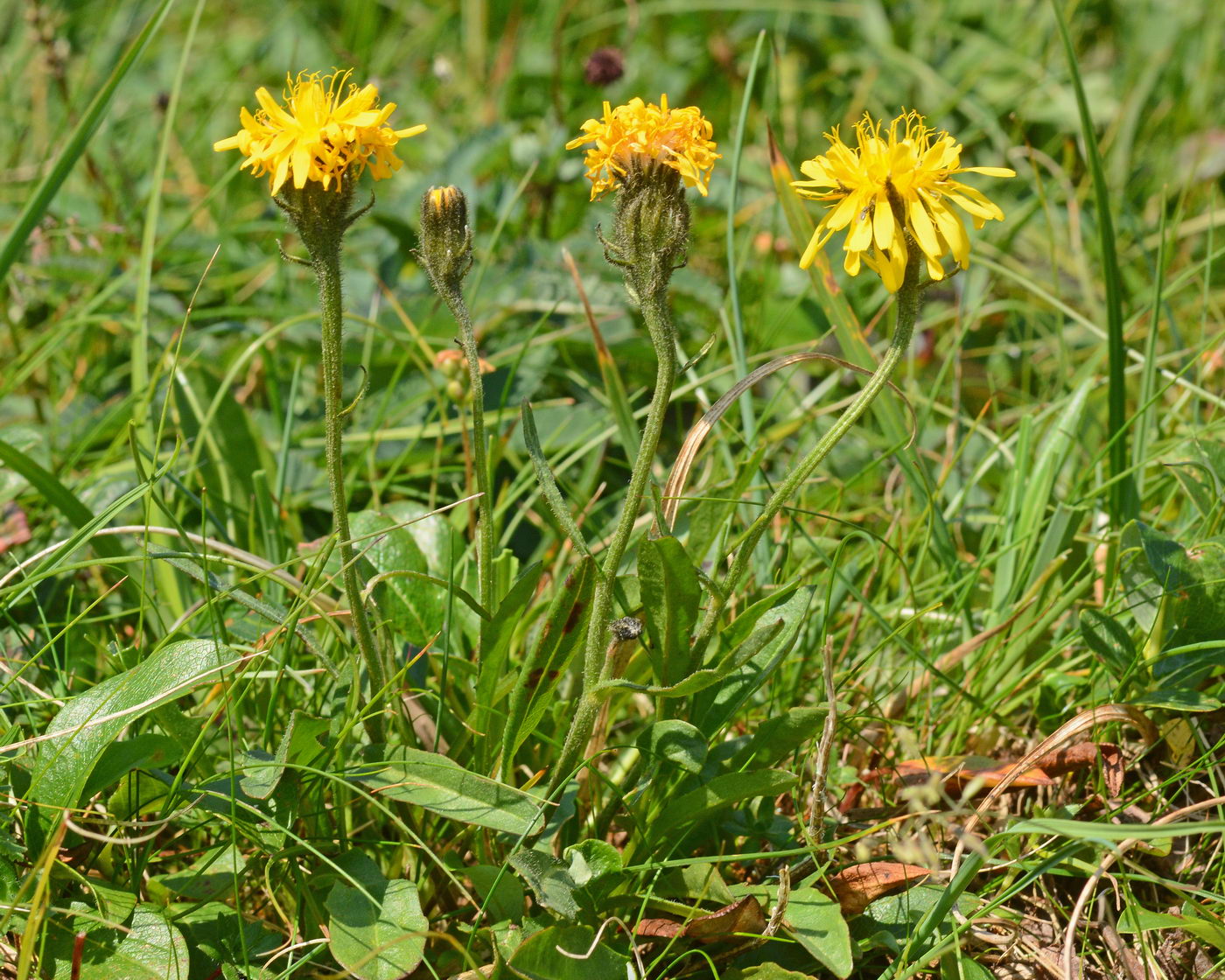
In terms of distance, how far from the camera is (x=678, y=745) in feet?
4.75

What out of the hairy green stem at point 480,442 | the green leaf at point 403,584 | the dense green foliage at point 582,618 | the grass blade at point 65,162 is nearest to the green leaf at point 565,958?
the dense green foliage at point 582,618

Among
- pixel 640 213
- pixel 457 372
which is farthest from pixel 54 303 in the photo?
pixel 640 213

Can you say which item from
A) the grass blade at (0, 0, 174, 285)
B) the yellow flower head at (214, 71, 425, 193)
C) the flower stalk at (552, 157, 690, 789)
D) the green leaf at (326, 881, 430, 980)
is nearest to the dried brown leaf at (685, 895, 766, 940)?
the green leaf at (326, 881, 430, 980)

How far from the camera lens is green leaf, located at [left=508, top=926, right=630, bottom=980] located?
1.34m

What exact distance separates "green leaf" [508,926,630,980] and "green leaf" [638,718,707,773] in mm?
238

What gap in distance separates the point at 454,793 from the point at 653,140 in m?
0.84

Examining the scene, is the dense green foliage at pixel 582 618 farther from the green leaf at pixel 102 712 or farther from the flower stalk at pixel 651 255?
the flower stalk at pixel 651 255

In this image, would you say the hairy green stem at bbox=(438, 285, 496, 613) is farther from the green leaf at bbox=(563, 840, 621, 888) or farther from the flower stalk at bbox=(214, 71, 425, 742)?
the green leaf at bbox=(563, 840, 621, 888)

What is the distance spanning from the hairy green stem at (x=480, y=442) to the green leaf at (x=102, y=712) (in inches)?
13.5

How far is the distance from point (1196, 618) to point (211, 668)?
1439 mm

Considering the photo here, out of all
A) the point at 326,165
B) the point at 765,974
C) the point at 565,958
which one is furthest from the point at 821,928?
the point at 326,165

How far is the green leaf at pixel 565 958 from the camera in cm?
134

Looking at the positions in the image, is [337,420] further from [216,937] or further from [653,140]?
[216,937]

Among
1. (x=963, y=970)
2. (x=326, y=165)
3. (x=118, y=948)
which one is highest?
(x=326, y=165)
